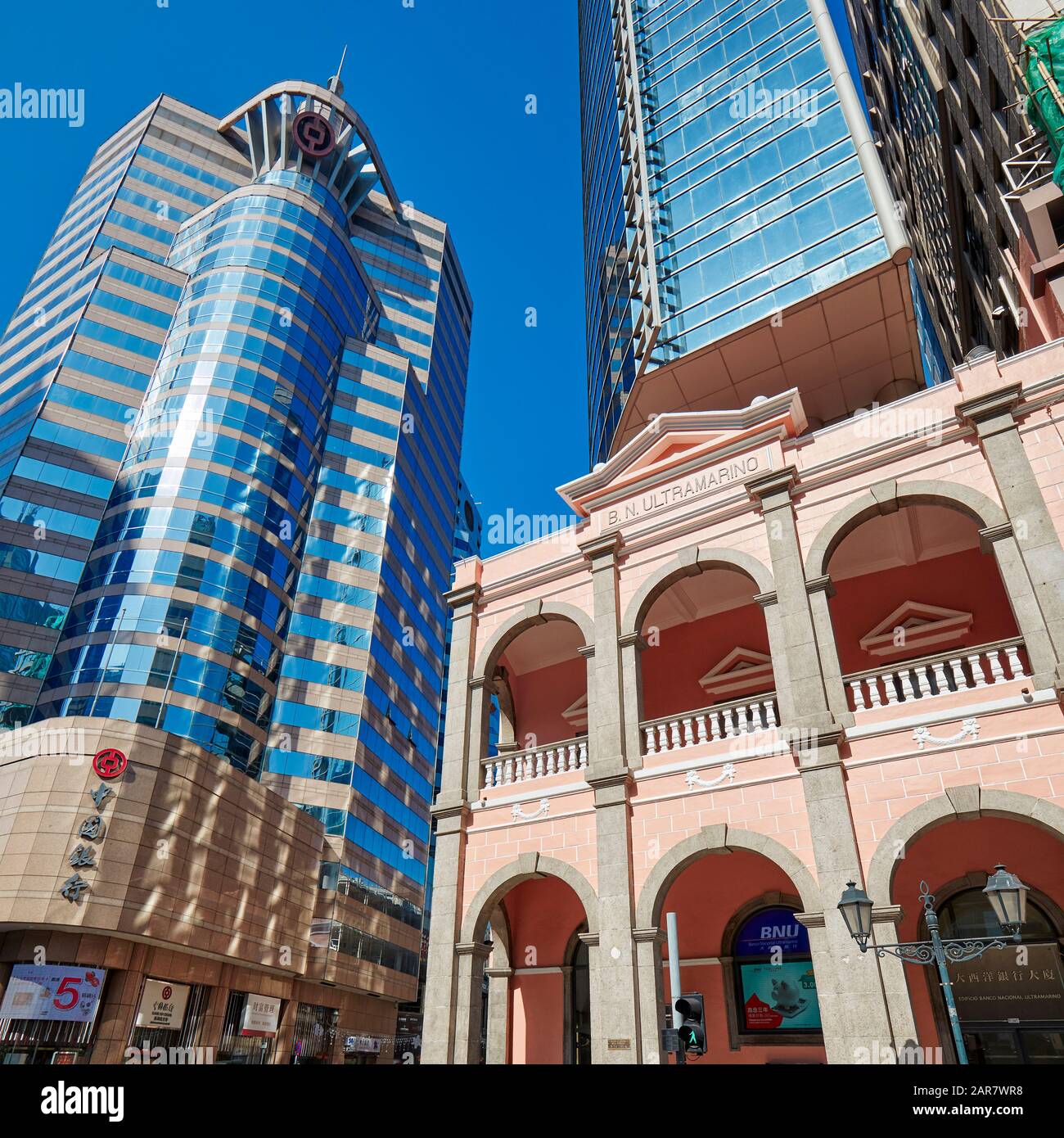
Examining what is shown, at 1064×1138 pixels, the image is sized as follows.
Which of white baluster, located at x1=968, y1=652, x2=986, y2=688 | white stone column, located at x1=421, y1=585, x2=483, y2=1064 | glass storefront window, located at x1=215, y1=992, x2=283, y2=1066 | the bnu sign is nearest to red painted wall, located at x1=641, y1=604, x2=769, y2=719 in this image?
the bnu sign

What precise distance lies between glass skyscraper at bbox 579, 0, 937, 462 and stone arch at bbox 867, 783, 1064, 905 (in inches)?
Result: 563

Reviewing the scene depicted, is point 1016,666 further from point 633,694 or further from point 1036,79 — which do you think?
point 1036,79

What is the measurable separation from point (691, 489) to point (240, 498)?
115 feet

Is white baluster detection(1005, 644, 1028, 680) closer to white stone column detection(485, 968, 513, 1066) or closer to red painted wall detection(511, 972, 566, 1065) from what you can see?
red painted wall detection(511, 972, 566, 1065)

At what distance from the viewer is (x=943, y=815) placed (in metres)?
11.6

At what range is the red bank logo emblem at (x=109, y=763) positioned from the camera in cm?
2633

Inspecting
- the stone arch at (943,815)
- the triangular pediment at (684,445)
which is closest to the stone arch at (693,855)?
the stone arch at (943,815)

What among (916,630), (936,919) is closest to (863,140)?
(916,630)

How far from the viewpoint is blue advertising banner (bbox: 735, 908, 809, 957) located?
14641 mm

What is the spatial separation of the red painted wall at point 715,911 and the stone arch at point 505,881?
1908 mm

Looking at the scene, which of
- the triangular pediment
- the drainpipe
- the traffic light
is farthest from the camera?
the drainpipe

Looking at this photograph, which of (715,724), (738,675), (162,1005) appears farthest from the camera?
(162,1005)

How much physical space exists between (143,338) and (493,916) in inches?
1933
